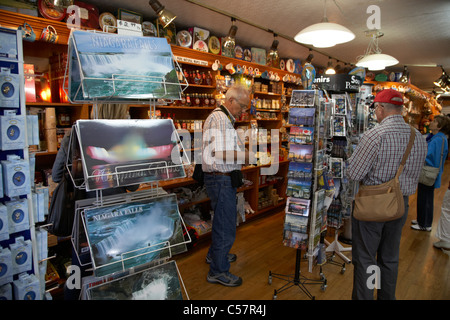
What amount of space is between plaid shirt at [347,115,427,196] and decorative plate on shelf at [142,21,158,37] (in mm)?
2871

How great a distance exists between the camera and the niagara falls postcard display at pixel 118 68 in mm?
1267

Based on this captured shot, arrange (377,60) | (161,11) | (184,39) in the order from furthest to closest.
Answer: (184,39) < (377,60) < (161,11)

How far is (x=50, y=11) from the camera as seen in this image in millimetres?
2701

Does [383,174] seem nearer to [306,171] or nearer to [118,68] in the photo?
[306,171]

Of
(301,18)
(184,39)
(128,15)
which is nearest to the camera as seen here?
(128,15)

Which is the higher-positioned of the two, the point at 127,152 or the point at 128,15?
the point at 128,15

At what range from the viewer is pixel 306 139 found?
2.61 meters

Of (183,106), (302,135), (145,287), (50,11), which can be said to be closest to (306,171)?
(302,135)

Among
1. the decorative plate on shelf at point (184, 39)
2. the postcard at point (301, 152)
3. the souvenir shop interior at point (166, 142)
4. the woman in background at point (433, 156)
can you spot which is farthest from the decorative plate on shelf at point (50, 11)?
the woman in background at point (433, 156)

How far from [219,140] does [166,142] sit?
121 cm

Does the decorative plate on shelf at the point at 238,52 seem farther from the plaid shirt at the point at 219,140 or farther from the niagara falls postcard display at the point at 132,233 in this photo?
the niagara falls postcard display at the point at 132,233

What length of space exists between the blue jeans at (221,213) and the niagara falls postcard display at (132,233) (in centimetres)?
136

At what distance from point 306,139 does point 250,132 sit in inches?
94.5
